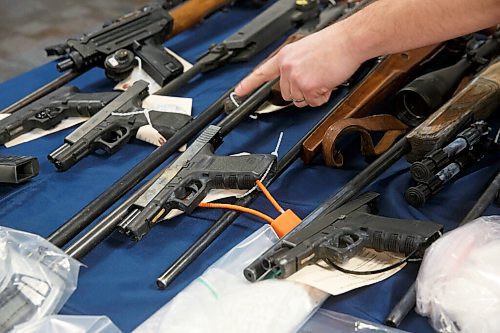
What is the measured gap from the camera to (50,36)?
3.27 m

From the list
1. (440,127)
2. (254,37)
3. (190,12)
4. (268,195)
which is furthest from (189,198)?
(190,12)

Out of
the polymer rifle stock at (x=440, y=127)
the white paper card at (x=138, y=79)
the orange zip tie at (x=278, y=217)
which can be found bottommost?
the polymer rifle stock at (x=440, y=127)

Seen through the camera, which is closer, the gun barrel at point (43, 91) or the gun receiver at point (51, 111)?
the gun receiver at point (51, 111)

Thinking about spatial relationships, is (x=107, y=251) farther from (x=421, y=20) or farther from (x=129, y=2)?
(x=129, y=2)

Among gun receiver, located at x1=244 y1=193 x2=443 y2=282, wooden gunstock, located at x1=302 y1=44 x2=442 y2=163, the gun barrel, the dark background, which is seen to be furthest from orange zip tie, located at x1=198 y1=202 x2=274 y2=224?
the dark background

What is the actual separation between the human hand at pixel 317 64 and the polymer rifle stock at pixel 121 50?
63cm

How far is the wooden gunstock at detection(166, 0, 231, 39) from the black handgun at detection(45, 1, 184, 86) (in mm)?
107

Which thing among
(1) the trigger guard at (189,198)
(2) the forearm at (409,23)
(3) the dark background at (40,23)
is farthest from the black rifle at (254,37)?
(3) the dark background at (40,23)

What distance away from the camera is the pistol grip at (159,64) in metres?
2.00

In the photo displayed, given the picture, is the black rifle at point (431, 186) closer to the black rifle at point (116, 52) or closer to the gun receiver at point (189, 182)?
the gun receiver at point (189, 182)

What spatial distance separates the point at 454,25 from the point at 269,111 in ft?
1.97

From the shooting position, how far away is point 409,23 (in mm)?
1342

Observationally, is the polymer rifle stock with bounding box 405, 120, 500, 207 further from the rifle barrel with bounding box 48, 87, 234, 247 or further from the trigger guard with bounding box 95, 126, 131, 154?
the trigger guard with bounding box 95, 126, 131, 154

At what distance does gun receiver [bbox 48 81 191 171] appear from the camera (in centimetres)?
165
